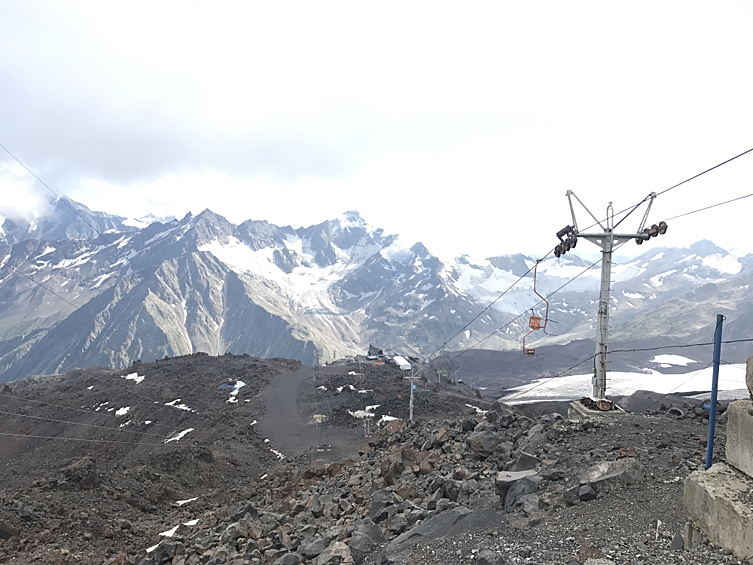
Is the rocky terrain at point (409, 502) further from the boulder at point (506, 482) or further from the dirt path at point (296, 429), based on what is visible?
the dirt path at point (296, 429)

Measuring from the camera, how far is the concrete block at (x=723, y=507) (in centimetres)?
621

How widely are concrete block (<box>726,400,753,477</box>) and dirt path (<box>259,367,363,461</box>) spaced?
1380 inches

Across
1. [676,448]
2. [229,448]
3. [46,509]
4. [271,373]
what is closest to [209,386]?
[271,373]

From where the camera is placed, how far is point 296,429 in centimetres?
5397

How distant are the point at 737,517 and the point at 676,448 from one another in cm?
718

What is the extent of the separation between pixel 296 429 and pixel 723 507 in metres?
51.7

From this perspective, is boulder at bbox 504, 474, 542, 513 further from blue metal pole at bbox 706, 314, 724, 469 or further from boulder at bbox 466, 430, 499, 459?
boulder at bbox 466, 430, 499, 459

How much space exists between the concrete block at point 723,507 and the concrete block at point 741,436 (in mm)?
211

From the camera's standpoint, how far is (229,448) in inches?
1683

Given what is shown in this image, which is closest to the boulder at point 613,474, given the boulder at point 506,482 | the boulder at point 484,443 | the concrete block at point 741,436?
the boulder at point 506,482

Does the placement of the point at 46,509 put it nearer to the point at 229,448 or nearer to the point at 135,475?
the point at 135,475

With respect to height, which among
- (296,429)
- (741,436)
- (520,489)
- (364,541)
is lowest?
(296,429)

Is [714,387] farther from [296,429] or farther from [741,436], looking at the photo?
[296,429]

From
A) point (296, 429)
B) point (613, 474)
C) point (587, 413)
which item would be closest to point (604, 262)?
point (587, 413)
